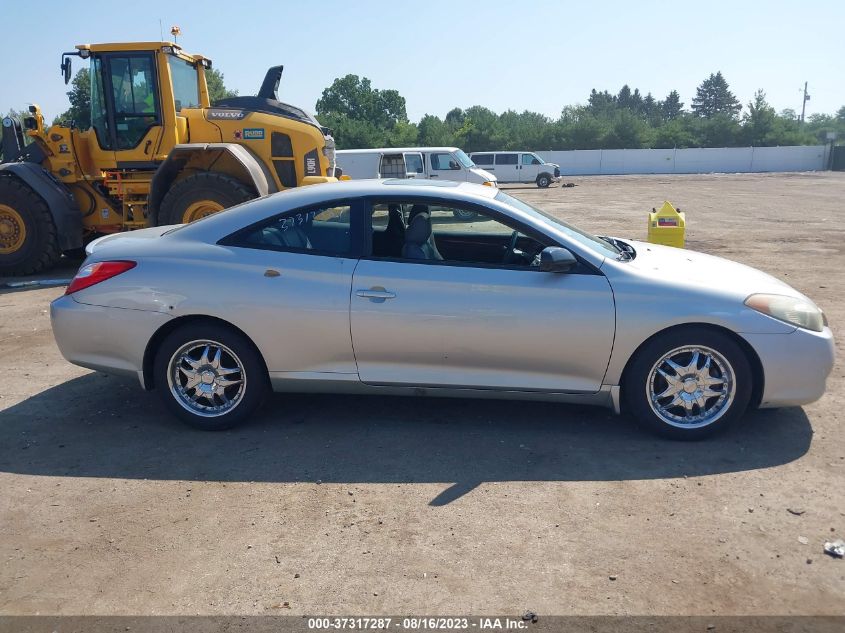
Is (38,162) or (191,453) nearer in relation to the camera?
(191,453)

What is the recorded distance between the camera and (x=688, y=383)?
4.37 metres

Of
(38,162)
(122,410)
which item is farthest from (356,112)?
(122,410)

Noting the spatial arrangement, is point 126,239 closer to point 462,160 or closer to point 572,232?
point 572,232

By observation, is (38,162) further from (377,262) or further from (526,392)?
(526,392)

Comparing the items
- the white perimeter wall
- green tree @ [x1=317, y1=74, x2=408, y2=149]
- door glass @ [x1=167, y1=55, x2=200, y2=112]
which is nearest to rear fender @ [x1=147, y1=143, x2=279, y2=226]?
door glass @ [x1=167, y1=55, x2=200, y2=112]

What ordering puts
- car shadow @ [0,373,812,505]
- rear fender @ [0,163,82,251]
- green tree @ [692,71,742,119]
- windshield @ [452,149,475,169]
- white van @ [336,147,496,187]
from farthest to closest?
green tree @ [692,71,742,119], windshield @ [452,149,475,169], white van @ [336,147,496,187], rear fender @ [0,163,82,251], car shadow @ [0,373,812,505]

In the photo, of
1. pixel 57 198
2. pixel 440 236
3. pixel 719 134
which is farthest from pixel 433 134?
pixel 440 236

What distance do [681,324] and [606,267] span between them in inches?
22.4

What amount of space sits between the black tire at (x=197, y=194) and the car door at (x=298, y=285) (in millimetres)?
5550

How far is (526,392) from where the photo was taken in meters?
4.46

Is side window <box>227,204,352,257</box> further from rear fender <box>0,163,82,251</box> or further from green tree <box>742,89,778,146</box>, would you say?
green tree <box>742,89,778,146</box>

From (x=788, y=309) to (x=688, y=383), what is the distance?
77 cm

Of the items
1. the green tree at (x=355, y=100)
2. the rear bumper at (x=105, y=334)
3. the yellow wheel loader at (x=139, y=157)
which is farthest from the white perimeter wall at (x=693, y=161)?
the rear bumper at (x=105, y=334)

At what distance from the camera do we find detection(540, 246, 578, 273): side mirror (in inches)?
170
